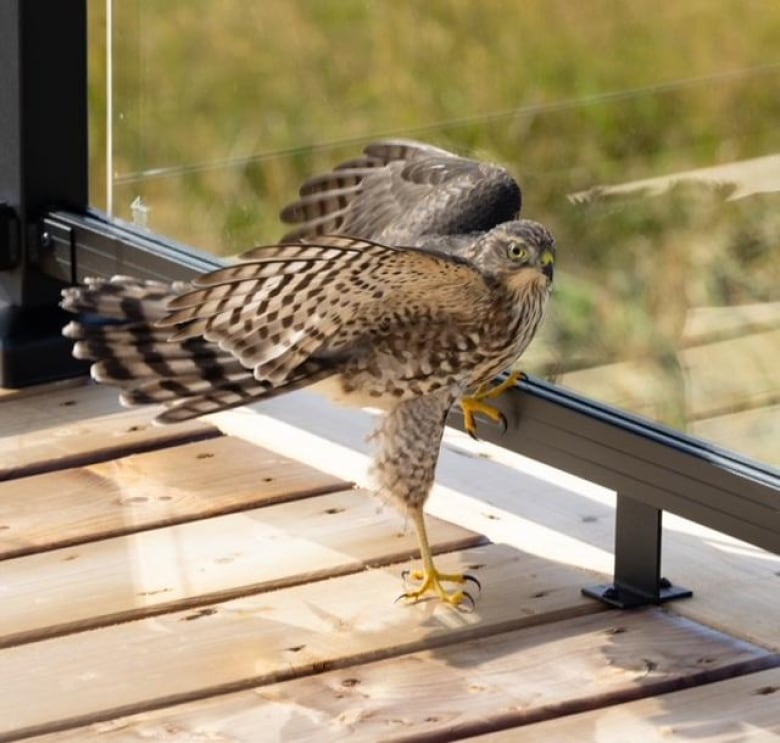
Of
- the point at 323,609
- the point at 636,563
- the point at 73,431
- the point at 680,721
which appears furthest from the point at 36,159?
the point at 680,721

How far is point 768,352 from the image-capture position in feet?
9.41

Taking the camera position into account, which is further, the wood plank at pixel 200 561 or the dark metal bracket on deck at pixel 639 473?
the wood plank at pixel 200 561

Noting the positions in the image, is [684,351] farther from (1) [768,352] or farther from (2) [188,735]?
(2) [188,735]

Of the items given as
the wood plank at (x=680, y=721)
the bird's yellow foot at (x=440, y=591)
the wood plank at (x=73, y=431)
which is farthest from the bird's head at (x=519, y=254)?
the wood plank at (x=73, y=431)

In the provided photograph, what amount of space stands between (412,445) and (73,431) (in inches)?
37.0

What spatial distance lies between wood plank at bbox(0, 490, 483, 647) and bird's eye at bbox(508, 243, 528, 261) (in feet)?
1.78

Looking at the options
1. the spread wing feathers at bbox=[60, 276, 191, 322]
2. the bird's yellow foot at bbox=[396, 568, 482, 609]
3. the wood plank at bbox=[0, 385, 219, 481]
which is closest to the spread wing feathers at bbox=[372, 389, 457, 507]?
the bird's yellow foot at bbox=[396, 568, 482, 609]

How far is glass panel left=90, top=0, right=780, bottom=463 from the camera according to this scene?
2820mm

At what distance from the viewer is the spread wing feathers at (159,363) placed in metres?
3.00

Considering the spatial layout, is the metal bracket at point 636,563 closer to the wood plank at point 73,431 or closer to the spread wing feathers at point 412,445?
the spread wing feathers at point 412,445

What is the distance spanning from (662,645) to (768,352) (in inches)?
16.2

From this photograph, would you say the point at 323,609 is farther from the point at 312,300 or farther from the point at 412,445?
the point at 312,300

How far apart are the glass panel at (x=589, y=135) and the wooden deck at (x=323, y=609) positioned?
282mm

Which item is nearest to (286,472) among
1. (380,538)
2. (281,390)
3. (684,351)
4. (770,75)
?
(380,538)
